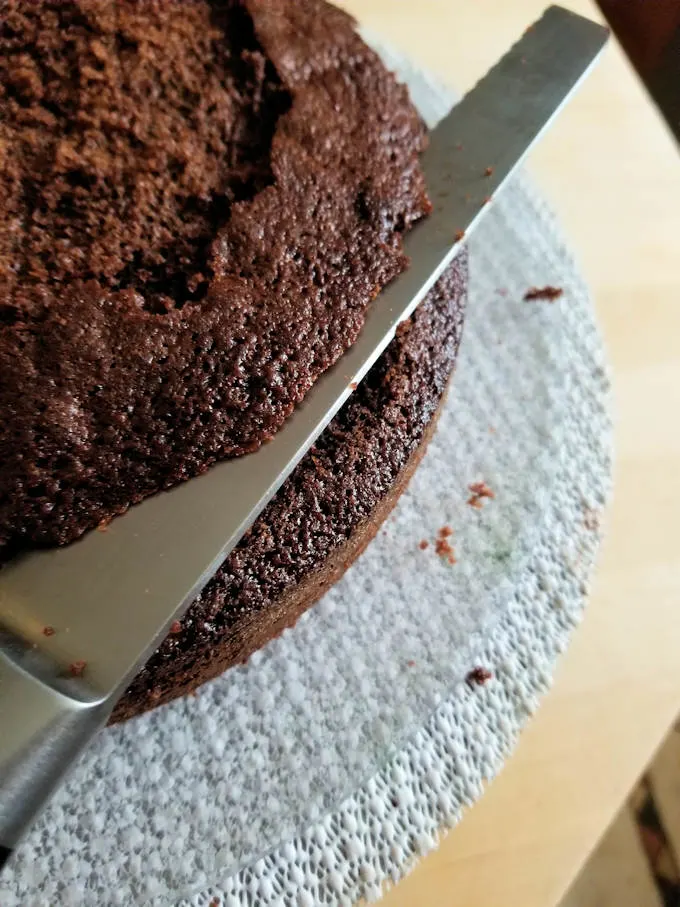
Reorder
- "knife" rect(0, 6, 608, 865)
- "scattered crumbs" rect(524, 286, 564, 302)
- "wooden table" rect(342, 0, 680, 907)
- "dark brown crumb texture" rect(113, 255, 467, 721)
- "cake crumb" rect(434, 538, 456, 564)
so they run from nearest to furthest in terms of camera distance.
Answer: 1. "knife" rect(0, 6, 608, 865)
2. "dark brown crumb texture" rect(113, 255, 467, 721)
3. "wooden table" rect(342, 0, 680, 907)
4. "cake crumb" rect(434, 538, 456, 564)
5. "scattered crumbs" rect(524, 286, 564, 302)

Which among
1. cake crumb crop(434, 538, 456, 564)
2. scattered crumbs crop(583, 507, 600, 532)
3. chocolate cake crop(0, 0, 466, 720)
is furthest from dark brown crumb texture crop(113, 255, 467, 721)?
scattered crumbs crop(583, 507, 600, 532)

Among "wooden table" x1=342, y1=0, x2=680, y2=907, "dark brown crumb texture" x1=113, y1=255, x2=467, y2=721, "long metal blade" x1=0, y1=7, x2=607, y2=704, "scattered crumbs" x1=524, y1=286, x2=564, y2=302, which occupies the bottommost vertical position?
"wooden table" x1=342, y1=0, x2=680, y2=907

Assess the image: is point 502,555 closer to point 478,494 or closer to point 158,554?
point 478,494

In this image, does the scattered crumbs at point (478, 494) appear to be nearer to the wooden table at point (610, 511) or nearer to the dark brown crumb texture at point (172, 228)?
the wooden table at point (610, 511)

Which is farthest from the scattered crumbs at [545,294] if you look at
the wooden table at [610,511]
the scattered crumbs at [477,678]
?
the scattered crumbs at [477,678]

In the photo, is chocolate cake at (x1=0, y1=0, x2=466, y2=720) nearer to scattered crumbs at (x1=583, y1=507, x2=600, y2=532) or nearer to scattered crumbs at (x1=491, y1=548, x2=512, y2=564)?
scattered crumbs at (x1=491, y1=548, x2=512, y2=564)

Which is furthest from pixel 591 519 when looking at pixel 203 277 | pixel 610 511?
pixel 203 277
